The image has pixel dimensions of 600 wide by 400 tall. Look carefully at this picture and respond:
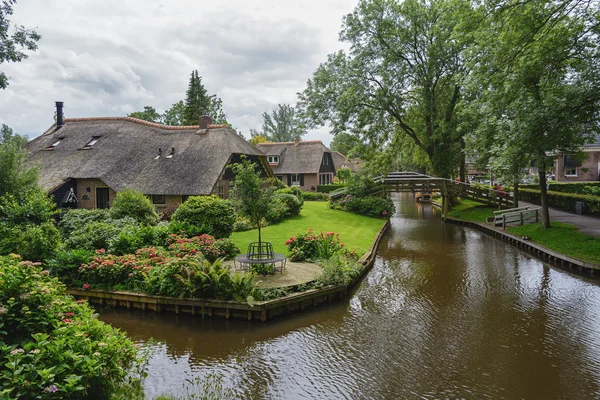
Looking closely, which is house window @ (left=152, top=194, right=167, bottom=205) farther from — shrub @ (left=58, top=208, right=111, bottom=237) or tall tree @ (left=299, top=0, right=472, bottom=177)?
tall tree @ (left=299, top=0, right=472, bottom=177)

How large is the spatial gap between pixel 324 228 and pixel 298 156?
1038 inches

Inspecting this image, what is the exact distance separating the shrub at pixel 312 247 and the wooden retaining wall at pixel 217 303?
2.49 m

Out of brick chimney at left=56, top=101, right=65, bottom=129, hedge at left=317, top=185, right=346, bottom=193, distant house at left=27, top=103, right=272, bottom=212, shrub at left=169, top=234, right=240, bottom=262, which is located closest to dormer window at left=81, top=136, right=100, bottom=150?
distant house at left=27, top=103, right=272, bottom=212

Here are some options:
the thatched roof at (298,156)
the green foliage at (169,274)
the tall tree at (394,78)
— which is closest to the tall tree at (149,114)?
the thatched roof at (298,156)

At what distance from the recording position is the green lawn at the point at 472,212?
28.6 metres

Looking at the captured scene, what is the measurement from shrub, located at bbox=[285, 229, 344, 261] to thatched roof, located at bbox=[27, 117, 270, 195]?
9.34 metres

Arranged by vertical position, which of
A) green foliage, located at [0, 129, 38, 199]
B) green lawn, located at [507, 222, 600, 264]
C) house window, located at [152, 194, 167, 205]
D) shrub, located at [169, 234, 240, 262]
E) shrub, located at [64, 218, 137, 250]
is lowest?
green lawn, located at [507, 222, 600, 264]

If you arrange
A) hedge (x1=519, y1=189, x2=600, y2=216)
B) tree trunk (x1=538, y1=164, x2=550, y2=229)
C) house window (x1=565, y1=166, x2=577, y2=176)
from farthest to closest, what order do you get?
house window (x1=565, y1=166, x2=577, y2=176), hedge (x1=519, y1=189, x2=600, y2=216), tree trunk (x1=538, y1=164, x2=550, y2=229)

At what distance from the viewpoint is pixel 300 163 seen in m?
47.3

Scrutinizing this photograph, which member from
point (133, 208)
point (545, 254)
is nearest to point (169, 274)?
point (133, 208)

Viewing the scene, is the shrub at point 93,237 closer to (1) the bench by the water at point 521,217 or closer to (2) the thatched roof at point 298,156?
(1) the bench by the water at point 521,217

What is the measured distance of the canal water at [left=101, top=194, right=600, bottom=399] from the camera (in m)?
7.69

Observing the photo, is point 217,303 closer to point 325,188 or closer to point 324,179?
point 325,188

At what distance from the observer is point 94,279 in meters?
12.9
